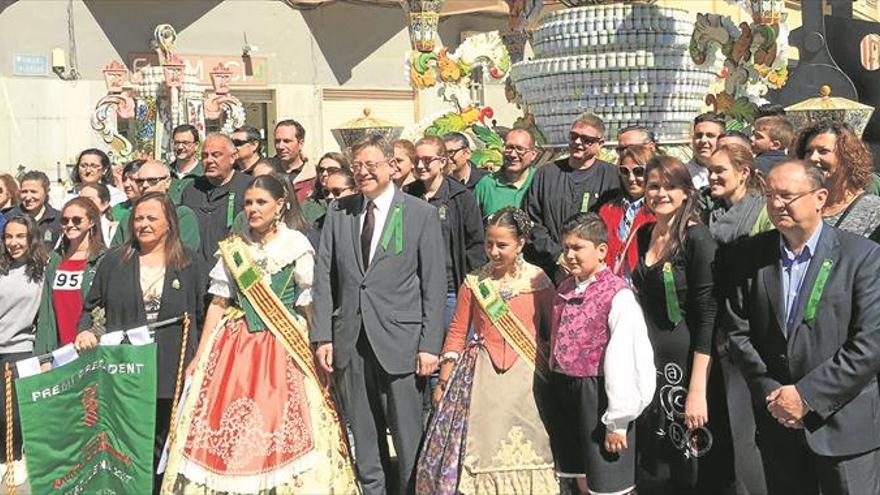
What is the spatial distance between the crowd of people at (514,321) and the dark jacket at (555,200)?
0.04 feet

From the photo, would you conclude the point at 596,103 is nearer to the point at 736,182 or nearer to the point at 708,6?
the point at 736,182

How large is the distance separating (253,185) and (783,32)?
19.8 ft

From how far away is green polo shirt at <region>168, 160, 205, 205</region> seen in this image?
6734 mm

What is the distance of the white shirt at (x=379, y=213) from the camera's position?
5.21 m

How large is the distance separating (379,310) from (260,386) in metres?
0.64

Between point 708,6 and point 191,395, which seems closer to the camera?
point 191,395

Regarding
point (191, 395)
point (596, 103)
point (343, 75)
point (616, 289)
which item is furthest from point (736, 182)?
point (343, 75)

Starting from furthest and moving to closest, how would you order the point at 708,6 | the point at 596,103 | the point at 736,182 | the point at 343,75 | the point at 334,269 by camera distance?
the point at 708,6 → the point at 343,75 → the point at 596,103 → the point at 334,269 → the point at 736,182

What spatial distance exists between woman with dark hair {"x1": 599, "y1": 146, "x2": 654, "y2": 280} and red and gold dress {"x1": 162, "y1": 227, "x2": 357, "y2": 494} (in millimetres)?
1493

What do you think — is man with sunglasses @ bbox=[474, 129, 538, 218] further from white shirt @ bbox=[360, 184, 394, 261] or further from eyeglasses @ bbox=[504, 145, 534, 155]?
white shirt @ bbox=[360, 184, 394, 261]

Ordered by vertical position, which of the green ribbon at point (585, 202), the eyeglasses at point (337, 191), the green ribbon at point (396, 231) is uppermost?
the eyeglasses at point (337, 191)

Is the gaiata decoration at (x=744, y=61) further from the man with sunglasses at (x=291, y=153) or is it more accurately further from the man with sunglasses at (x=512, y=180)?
the man with sunglasses at (x=291, y=153)

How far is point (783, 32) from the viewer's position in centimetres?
954

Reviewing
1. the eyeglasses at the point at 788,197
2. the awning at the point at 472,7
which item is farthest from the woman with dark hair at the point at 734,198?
the awning at the point at 472,7
